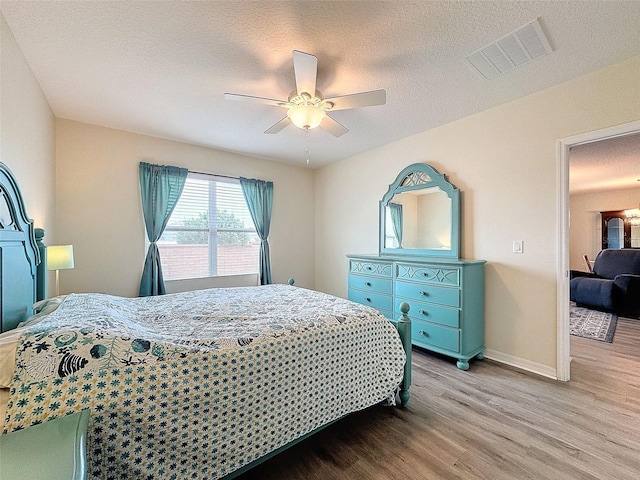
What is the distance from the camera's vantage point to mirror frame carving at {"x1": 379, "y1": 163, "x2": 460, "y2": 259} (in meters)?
3.10

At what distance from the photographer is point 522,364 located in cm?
265

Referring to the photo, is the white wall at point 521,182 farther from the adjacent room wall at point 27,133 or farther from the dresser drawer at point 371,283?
the adjacent room wall at point 27,133

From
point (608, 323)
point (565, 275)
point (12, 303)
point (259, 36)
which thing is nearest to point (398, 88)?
point (259, 36)

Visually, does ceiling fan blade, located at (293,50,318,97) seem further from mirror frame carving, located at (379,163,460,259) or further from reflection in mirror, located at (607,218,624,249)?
reflection in mirror, located at (607,218,624,249)

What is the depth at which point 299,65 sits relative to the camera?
1.78 metres

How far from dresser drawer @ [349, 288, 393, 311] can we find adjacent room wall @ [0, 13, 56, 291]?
327cm

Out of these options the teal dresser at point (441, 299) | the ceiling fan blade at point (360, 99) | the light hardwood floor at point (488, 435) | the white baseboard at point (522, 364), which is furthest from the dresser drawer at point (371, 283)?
the ceiling fan blade at point (360, 99)

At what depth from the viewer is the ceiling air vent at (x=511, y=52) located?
1.79 metres

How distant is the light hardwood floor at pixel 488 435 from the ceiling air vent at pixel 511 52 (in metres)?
2.55

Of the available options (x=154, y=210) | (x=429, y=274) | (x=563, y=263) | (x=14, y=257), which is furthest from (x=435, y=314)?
(x=154, y=210)

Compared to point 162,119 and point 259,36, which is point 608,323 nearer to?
point 259,36

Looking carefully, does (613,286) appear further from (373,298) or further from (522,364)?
(373,298)

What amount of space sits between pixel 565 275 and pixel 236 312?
2767 millimetres

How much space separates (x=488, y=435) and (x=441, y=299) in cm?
120
